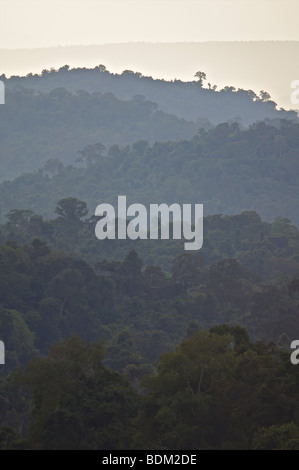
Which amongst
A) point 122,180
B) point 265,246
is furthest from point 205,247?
point 122,180

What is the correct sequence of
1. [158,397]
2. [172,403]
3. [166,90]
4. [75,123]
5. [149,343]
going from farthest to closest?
[166,90], [75,123], [149,343], [158,397], [172,403]

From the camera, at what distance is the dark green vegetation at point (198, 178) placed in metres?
111

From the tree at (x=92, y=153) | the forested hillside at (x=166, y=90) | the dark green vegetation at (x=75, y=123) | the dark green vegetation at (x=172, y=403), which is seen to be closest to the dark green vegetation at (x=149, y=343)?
the dark green vegetation at (x=172, y=403)

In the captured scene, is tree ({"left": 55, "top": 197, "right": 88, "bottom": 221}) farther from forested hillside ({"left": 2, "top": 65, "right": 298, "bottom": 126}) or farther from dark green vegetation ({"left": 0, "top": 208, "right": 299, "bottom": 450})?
forested hillside ({"left": 2, "top": 65, "right": 298, "bottom": 126})

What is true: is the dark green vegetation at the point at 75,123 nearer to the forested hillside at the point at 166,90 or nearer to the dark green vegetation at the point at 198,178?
the forested hillside at the point at 166,90

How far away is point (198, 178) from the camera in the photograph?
4557 inches

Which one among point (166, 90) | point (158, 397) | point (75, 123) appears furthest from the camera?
point (166, 90)

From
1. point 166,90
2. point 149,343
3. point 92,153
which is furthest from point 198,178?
point 166,90

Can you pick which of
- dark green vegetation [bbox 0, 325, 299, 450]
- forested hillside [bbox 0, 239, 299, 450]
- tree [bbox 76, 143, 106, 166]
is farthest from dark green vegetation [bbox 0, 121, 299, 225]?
dark green vegetation [bbox 0, 325, 299, 450]

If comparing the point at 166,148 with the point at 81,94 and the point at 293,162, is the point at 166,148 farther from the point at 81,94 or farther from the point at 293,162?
the point at 81,94

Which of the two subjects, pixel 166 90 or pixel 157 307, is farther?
pixel 166 90

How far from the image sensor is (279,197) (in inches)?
4390

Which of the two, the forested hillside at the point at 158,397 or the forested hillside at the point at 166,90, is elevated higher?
the forested hillside at the point at 166,90

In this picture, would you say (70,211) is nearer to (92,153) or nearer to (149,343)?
(149,343)
